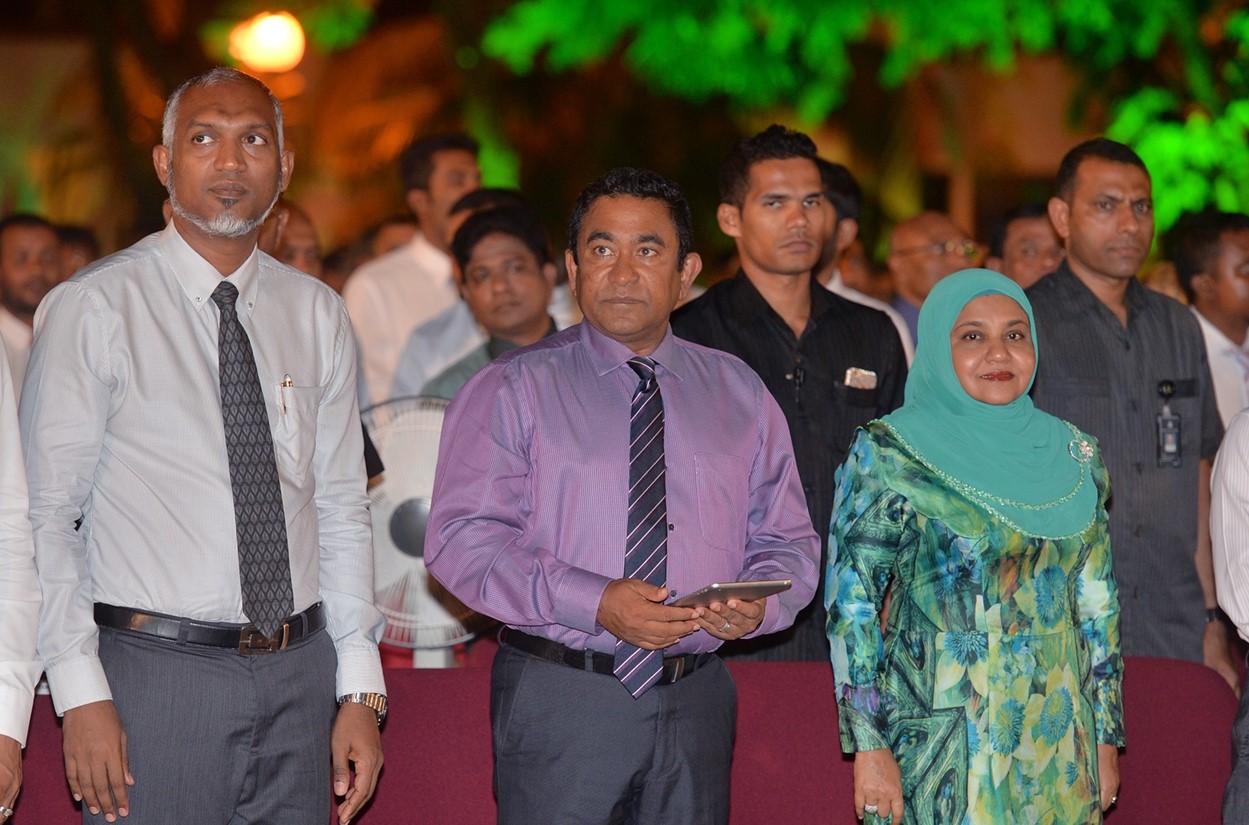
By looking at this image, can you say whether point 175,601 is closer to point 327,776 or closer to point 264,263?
point 327,776

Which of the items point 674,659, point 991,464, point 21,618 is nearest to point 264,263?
point 21,618

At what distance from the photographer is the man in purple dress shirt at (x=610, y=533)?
273cm

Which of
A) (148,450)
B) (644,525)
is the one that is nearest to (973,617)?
(644,525)

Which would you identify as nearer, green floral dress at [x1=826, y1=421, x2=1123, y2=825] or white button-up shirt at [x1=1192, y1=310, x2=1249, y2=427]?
green floral dress at [x1=826, y1=421, x2=1123, y2=825]

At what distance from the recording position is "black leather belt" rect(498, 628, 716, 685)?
9.14 ft

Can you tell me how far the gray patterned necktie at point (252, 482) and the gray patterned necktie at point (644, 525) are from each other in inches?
25.7

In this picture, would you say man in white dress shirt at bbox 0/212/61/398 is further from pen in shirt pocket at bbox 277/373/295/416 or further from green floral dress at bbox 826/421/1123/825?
green floral dress at bbox 826/421/1123/825

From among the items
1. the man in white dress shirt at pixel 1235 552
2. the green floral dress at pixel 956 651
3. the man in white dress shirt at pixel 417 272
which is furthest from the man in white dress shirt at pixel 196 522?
the man in white dress shirt at pixel 417 272

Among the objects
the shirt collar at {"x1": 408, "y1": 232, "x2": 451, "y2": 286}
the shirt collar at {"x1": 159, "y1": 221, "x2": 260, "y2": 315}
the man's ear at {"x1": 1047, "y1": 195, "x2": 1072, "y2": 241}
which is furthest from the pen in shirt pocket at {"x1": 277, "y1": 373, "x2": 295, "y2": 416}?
the shirt collar at {"x1": 408, "y1": 232, "x2": 451, "y2": 286}

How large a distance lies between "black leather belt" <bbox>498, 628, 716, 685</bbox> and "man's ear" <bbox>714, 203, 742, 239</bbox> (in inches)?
61.3

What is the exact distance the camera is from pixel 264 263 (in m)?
2.96

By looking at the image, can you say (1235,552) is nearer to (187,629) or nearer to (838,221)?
(187,629)

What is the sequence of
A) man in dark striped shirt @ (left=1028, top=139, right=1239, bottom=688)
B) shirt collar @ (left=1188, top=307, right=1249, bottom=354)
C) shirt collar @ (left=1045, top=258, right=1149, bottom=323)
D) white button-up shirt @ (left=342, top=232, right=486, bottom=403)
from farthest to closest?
white button-up shirt @ (left=342, top=232, right=486, bottom=403) < shirt collar @ (left=1188, top=307, right=1249, bottom=354) < shirt collar @ (left=1045, top=258, right=1149, bottom=323) < man in dark striped shirt @ (left=1028, top=139, right=1239, bottom=688)

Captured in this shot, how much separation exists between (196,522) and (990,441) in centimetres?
164
